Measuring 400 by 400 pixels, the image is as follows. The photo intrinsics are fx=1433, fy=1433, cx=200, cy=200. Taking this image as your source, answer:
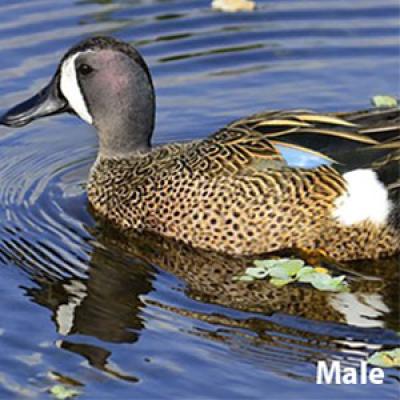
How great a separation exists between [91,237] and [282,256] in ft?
4.03

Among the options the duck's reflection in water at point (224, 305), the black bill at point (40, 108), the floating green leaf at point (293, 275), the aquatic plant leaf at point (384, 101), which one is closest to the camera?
the duck's reflection in water at point (224, 305)

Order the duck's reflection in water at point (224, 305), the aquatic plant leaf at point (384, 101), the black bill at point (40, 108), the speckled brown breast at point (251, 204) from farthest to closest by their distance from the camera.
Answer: the aquatic plant leaf at point (384, 101) < the black bill at point (40, 108) < the speckled brown breast at point (251, 204) < the duck's reflection in water at point (224, 305)

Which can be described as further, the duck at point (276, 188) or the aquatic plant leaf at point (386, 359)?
the duck at point (276, 188)

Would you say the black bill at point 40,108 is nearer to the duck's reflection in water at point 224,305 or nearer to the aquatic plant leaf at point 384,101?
the duck's reflection in water at point 224,305

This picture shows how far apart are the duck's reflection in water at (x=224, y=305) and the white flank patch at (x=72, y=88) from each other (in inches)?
41.0

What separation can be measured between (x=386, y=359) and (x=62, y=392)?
162 centimetres

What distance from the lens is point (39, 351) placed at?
7438 mm

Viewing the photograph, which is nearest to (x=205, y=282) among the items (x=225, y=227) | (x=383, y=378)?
(x=225, y=227)

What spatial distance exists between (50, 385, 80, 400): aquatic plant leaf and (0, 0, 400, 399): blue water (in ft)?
0.18

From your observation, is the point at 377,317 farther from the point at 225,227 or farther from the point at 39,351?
the point at 39,351

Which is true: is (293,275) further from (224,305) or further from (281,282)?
(224,305)

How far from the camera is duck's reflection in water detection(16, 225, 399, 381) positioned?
7469mm

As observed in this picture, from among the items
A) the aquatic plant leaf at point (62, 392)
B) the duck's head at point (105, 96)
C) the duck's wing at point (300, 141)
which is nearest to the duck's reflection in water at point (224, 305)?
the aquatic plant leaf at point (62, 392)

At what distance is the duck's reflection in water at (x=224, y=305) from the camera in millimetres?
7469
